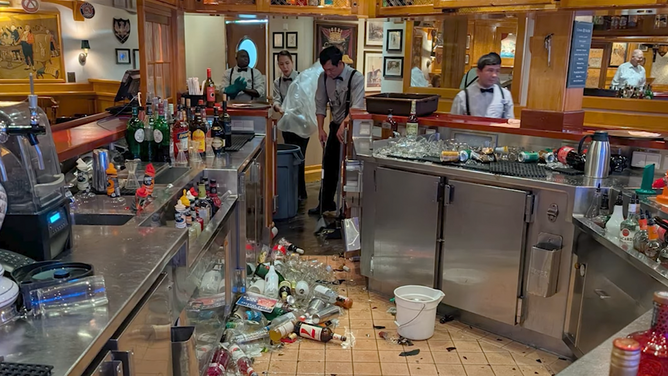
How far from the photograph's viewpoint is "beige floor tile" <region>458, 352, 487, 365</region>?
10.2 feet

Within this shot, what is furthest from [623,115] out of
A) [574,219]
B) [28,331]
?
[28,331]

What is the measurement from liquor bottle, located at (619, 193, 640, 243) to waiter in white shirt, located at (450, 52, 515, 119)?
2303mm

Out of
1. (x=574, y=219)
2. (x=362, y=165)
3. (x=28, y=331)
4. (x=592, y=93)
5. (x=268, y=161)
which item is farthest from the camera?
(x=592, y=93)

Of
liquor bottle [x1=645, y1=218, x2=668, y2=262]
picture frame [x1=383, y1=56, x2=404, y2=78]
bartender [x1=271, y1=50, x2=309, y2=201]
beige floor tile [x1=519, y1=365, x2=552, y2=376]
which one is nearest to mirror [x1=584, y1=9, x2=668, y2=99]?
picture frame [x1=383, y1=56, x2=404, y2=78]

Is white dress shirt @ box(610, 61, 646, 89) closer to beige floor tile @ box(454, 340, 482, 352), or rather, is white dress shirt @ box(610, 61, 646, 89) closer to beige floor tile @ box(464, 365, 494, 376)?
beige floor tile @ box(454, 340, 482, 352)

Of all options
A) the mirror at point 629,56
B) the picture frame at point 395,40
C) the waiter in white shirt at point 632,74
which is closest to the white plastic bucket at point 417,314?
the picture frame at point 395,40

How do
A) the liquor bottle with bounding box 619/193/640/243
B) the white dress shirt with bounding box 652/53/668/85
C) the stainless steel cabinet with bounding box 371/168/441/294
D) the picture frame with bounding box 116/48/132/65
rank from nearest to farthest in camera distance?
the liquor bottle with bounding box 619/193/640/243 → the stainless steel cabinet with bounding box 371/168/441/294 → the picture frame with bounding box 116/48/132/65 → the white dress shirt with bounding box 652/53/668/85

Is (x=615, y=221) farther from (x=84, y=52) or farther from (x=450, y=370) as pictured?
(x=84, y=52)

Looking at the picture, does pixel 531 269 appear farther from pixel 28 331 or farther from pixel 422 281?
pixel 28 331

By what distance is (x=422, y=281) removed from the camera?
3631 mm

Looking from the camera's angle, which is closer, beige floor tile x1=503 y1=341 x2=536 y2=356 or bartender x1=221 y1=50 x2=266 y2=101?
beige floor tile x1=503 y1=341 x2=536 y2=356

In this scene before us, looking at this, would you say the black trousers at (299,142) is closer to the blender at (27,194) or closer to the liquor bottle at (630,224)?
the liquor bottle at (630,224)

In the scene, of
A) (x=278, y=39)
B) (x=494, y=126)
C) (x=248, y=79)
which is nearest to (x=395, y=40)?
(x=278, y=39)

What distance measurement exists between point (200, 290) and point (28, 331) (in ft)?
4.00
